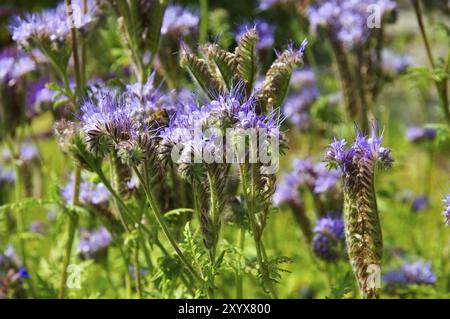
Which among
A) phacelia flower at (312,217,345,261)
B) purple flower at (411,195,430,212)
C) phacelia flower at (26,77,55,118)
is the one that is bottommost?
phacelia flower at (312,217,345,261)

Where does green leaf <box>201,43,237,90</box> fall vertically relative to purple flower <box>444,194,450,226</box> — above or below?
above

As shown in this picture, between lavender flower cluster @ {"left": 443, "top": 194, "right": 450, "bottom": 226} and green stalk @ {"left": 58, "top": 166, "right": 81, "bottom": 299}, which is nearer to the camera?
lavender flower cluster @ {"left": 443, "top": 194, "right": 450, "bottom": 226}

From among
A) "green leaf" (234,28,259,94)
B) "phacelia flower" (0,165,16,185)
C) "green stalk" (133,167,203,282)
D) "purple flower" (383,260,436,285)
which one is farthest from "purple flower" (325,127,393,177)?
"phacelia flower" (0,165,16,185)

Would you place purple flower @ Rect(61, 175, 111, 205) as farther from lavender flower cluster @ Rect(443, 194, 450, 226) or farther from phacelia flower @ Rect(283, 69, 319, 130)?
phacelia flower @ Rect(283, 69, 319, 130)

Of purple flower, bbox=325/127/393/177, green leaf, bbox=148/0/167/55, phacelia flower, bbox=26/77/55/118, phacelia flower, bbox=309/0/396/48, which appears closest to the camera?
purple flower, bbox=325/127/393/177

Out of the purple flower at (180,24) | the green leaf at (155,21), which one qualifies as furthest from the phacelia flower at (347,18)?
the green leaf at (155,21)

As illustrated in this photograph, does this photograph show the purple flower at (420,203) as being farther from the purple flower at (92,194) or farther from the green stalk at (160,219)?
the green stalk at (160,219)
